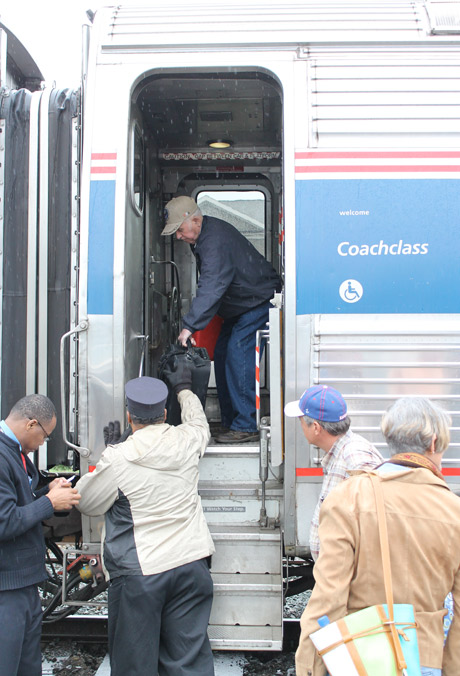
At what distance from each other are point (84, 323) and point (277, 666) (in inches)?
94.5

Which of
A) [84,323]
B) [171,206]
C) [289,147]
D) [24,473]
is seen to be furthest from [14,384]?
[289,147]

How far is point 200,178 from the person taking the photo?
17.9 ft

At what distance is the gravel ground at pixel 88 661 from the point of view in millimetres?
3646

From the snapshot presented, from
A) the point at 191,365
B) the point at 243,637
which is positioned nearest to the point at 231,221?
the point at 191,365

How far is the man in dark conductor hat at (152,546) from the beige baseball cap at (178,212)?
5.93 feet

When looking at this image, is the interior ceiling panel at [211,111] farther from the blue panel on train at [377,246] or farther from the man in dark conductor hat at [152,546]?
the man in dark conductor hat at [152,546]

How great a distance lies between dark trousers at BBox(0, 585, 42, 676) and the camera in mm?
2615

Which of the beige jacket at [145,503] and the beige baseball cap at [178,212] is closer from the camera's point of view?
the beige jacket at [145,503]

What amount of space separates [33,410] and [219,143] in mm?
3332

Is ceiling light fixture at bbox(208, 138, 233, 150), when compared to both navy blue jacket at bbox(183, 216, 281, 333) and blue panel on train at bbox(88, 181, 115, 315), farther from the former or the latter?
blue panel on train at bbox(88, 181, 115, 315)

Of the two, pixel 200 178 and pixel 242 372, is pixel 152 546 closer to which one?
pixel 242 372

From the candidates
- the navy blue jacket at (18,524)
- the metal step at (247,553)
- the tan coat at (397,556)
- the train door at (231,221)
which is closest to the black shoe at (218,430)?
the train door at (231,221)

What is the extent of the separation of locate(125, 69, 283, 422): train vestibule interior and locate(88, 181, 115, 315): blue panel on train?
1.00 m

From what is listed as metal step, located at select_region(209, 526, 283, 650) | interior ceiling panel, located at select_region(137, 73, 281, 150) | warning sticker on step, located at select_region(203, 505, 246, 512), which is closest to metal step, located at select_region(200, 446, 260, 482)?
warning sticker on step, located at select_region(203, 505, 246, 512)
